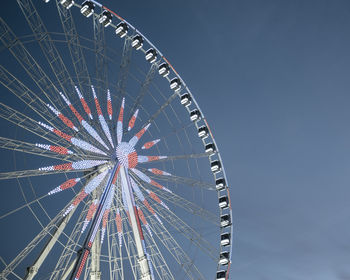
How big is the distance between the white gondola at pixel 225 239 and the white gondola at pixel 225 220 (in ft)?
1.59

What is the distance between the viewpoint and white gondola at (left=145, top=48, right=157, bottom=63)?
62.5 feet

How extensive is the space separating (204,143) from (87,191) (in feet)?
25.1

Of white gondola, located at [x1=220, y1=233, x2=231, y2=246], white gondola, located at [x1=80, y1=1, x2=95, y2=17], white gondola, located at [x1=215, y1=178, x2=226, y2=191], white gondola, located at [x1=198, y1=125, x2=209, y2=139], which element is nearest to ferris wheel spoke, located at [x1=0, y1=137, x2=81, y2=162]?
white gondola, located at [x1=80, y1=1, x2=95, y2=17]

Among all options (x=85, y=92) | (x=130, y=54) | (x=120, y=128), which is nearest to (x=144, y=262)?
(x=120, y=128)

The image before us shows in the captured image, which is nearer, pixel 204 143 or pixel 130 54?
pixel 130 54

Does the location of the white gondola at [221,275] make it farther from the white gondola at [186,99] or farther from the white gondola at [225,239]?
the white gondola at [186,99]

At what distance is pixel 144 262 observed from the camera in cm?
1309

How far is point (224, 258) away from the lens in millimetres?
17000

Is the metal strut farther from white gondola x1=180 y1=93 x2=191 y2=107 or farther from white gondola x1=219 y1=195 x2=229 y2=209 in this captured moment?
white gondola x1=180 y1=93 x2=191 y2=107

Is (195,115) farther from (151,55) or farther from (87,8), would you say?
(87,8)

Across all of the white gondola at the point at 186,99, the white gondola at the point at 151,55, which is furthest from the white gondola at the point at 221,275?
the white gondola at the point at 151,55

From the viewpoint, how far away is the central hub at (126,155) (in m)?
15.5

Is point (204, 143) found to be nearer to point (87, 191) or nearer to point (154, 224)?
point (154, 224)

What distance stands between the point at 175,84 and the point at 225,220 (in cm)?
757
